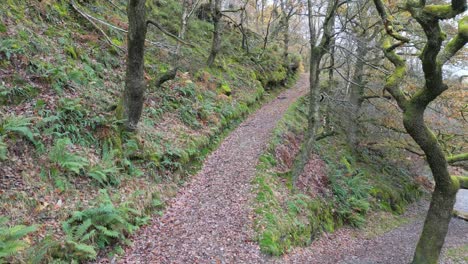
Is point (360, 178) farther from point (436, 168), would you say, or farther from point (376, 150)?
point (436, 168)

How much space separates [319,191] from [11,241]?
32.1 ft

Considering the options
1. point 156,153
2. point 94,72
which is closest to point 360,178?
point 156,153

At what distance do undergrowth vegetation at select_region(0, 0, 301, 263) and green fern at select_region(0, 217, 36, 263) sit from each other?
0.07 feet

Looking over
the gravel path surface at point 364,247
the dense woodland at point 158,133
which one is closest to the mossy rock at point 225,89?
the dense woodland at point 158,133

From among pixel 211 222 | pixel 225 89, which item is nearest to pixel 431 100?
pixel 211 222

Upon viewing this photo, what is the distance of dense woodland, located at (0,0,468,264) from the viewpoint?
18.8 ft

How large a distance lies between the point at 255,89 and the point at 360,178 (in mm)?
7819

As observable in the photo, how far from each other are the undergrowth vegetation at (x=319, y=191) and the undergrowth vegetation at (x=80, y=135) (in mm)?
2403

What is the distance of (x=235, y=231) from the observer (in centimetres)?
720

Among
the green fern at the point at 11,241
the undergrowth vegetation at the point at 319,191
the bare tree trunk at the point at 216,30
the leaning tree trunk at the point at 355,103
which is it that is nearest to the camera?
the green fern at the point at 11,241

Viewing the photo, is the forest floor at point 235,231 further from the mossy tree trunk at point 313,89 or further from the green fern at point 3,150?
the green fern at point 3,150

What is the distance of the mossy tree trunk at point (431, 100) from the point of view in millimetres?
6180

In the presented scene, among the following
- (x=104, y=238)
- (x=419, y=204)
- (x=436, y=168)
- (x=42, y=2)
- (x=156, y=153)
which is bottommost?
(x=419, y=204)

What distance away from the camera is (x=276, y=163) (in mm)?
11367
